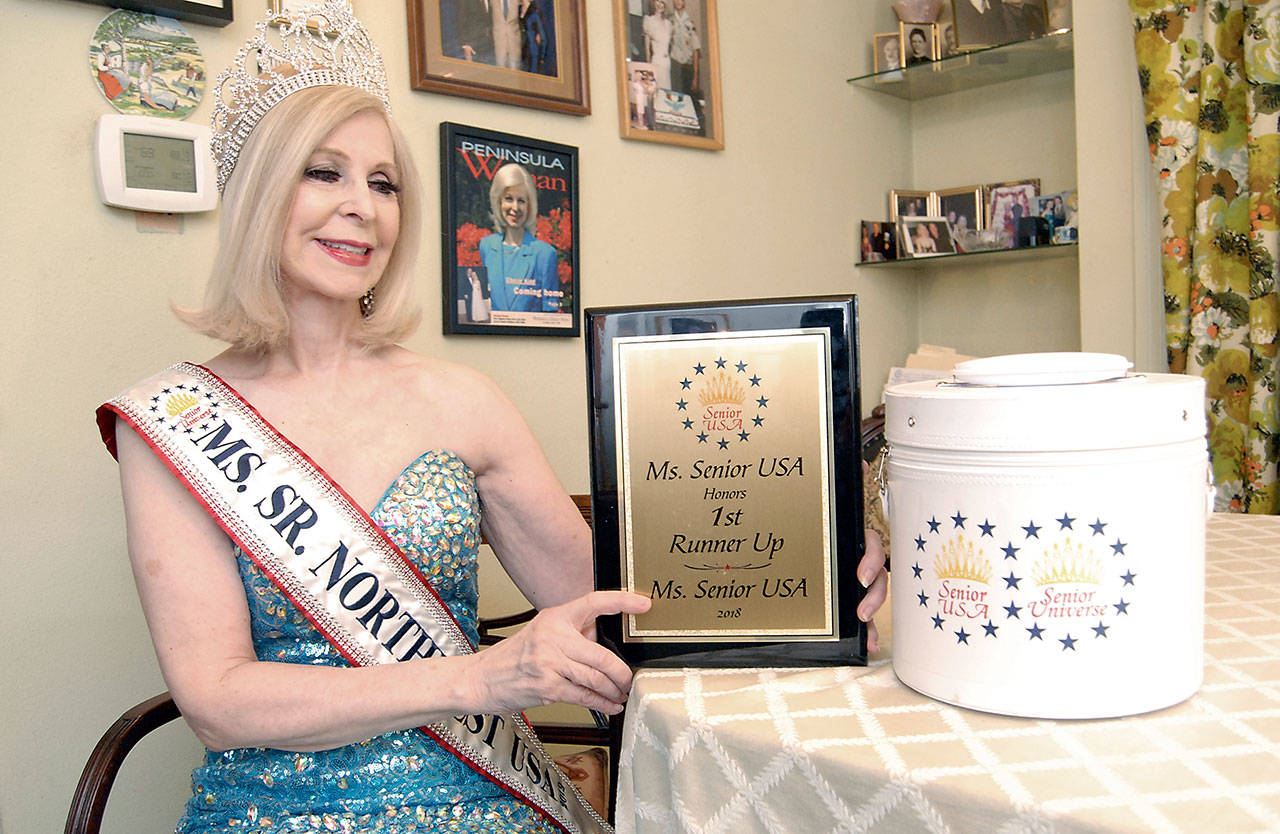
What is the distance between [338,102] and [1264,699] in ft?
3.65

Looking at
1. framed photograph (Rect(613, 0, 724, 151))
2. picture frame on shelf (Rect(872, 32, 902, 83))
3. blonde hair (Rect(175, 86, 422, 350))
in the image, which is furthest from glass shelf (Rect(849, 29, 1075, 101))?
blonde hair (Rect(175, 86, 422, 350))

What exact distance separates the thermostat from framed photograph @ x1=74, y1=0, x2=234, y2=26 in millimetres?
170

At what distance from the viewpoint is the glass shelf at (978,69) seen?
257 centimetres

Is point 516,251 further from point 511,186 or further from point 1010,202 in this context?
point 1010,202

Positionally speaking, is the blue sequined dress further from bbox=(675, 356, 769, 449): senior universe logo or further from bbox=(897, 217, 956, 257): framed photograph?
bbox=(897, 217, 956, 257): framed photograph

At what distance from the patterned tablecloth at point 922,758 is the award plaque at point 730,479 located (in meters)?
0.03

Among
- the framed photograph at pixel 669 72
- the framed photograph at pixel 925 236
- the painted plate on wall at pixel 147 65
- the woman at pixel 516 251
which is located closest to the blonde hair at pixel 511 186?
the woman at pixel 516 251

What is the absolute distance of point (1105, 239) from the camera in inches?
94.6

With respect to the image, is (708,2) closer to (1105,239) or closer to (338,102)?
(1105,239)

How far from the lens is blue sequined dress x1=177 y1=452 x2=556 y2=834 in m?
1.02

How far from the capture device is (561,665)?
0.80m

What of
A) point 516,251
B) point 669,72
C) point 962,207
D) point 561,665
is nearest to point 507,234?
point 516,251

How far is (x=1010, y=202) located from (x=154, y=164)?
2.31 m

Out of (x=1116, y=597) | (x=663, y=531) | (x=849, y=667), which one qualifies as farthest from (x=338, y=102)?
(x=1116, y=597)
